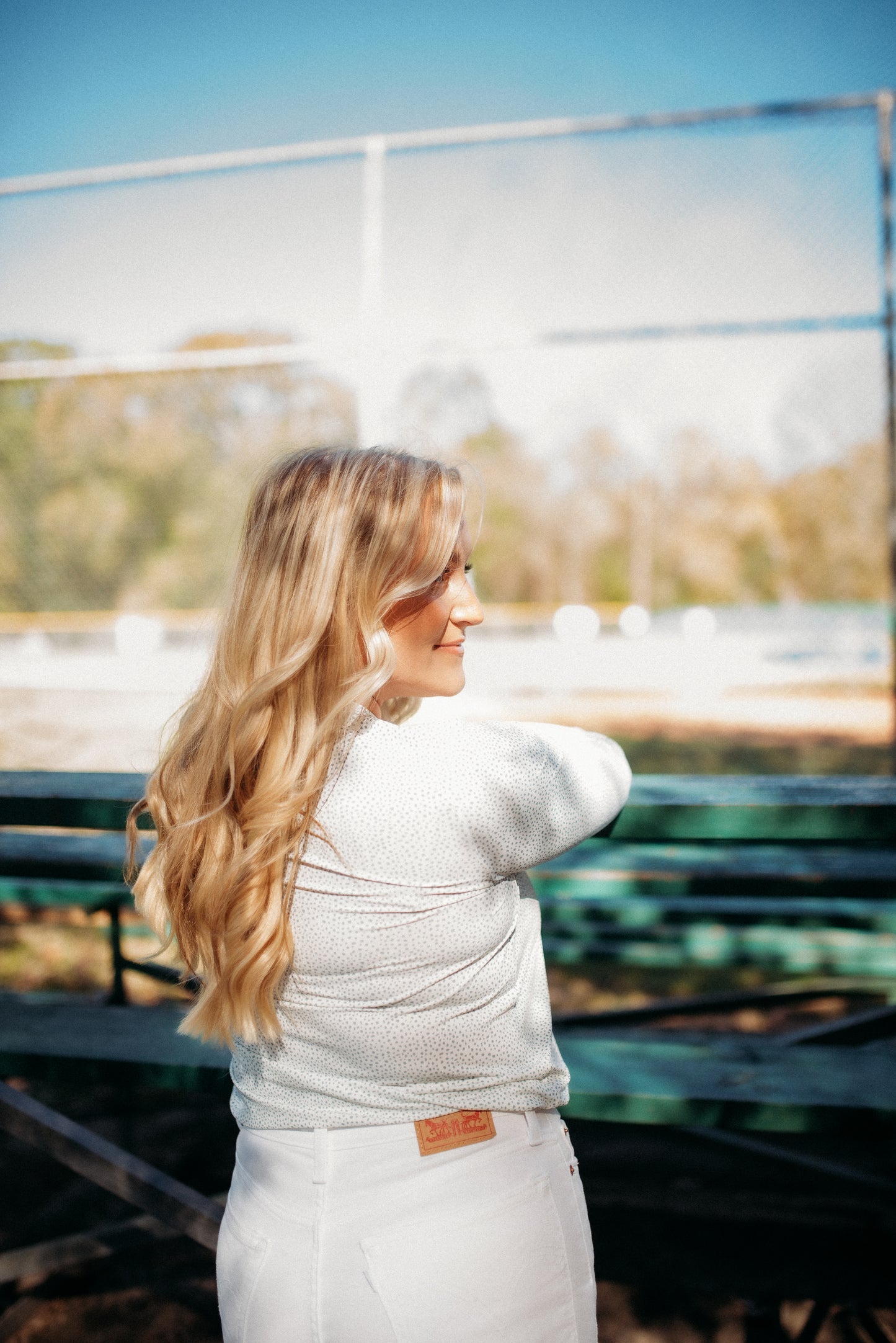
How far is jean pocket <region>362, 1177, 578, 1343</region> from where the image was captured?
32.6 inches

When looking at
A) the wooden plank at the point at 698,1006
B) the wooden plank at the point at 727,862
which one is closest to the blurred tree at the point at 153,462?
the wooden plank at the point at 727,862

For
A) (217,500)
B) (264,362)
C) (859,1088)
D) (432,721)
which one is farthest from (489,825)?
(217,500)

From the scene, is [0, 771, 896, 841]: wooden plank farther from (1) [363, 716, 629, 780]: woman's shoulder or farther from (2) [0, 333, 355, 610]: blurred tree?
(2) [0, 333, 355, 610]: blurred tree

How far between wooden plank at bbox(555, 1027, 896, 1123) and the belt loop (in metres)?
0.82

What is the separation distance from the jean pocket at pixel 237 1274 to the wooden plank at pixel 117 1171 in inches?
37.3

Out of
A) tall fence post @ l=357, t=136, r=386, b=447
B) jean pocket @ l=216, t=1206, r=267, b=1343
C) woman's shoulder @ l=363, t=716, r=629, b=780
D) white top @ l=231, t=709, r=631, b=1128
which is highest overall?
tall fence post @ l=357, t=136, r=386, b=447

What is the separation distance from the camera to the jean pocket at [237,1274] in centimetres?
89

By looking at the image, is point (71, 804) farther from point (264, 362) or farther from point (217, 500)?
point (217, 500)

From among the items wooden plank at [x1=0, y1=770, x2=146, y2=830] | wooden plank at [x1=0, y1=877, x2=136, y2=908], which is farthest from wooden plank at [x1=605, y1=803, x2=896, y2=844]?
wooden plank at [x1=0, y1=877, x2=136, y2=908]

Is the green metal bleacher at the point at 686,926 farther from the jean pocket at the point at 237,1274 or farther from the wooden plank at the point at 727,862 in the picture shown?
the jean pocket at the point at 237,1274

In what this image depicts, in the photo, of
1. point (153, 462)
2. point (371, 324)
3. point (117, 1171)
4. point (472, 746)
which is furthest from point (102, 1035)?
point (153, 462)

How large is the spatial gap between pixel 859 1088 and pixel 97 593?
6408 mm

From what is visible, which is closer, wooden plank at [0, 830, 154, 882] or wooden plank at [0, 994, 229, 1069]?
wooden plank at [0, 994, 229, 1069]

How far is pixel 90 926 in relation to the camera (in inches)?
120
